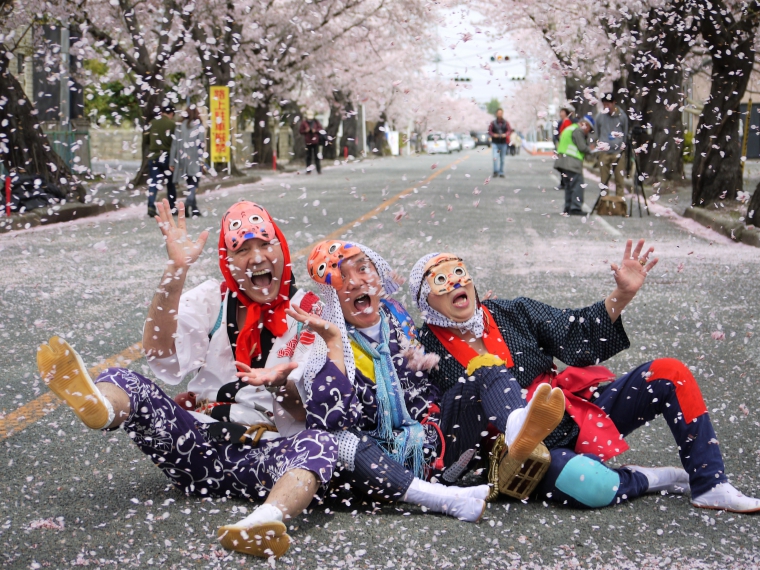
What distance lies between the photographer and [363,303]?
12.5ft

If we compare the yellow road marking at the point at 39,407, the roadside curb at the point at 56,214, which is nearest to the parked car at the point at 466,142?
the roadside curb at the point at 56,214

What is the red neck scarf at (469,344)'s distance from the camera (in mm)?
3959

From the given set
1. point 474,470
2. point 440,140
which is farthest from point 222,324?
point 440,140

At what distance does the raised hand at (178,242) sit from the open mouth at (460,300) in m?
0.94

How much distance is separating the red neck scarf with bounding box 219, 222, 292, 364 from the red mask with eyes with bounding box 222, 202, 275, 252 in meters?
0.03

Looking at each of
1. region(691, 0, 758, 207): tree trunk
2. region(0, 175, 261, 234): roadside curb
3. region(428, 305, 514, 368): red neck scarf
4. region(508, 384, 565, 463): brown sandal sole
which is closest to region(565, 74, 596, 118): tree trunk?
region(691, 0, 758, 207): tree trunk

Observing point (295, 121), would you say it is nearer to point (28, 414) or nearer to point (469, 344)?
point (28, 414)

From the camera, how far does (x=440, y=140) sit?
81.2 metres

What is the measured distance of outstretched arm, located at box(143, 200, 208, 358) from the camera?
371 cm

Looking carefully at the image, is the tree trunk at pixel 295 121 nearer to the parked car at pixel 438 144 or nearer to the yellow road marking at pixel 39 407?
the parked car at pixel 438 144

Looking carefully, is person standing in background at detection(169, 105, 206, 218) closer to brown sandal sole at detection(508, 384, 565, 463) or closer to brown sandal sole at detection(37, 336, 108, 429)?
brown sandal sole at detection(37, 336, 108, 429)

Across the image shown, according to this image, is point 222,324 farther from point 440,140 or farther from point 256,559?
point 440,140

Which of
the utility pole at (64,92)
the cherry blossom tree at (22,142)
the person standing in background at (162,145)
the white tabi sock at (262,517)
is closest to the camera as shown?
the white tabi sock at (262,517)

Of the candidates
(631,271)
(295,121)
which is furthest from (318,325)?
(295,121)
